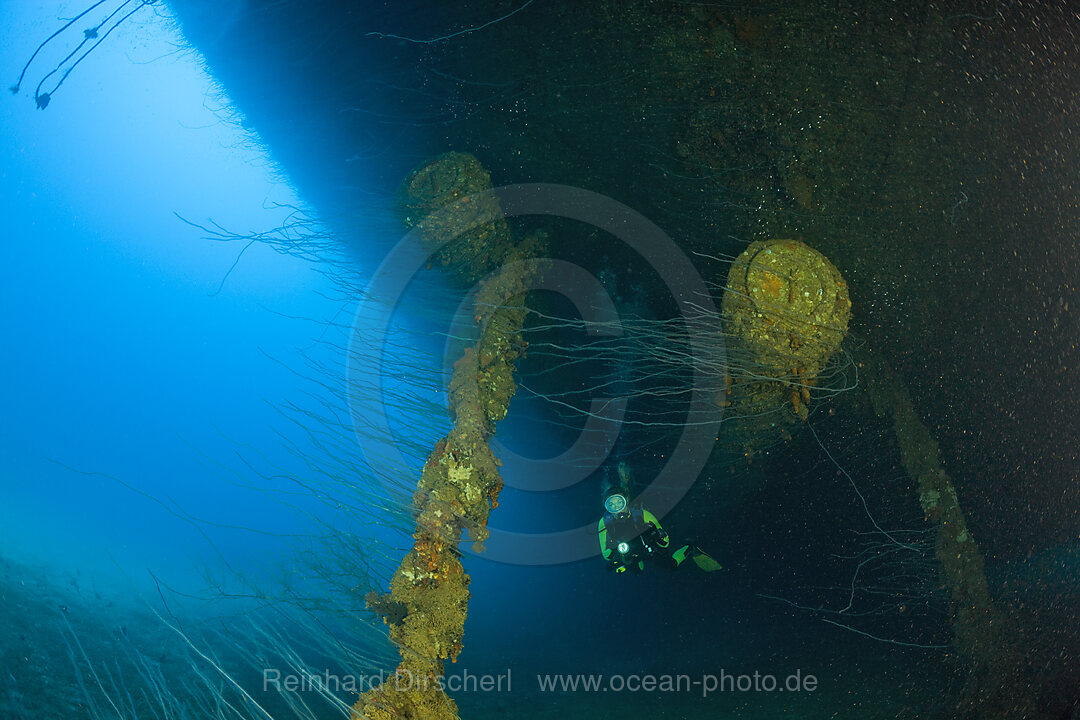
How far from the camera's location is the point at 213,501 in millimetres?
24188

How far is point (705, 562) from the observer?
239 cm

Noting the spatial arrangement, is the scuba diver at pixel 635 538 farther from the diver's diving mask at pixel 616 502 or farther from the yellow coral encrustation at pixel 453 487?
the yellow coral encrustation at pixel 453 487

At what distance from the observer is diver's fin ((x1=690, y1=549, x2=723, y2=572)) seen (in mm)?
2379

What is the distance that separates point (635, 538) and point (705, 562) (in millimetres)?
330

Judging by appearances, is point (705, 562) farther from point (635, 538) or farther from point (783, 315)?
point (783, 315)

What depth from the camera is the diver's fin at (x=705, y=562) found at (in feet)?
7.80

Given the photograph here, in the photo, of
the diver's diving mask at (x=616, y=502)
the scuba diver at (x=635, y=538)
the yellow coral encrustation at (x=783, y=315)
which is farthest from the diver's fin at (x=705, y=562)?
the yellow coral encrustation at (x=783, y=315)

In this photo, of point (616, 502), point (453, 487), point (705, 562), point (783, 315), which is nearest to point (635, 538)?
point (616, 502)

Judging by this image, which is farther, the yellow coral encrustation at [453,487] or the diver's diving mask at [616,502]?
the diver's diving mask at [616,502]

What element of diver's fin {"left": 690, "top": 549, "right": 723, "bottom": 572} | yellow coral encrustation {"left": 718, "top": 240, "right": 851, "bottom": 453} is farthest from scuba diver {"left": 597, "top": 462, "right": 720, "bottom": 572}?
yellow coral encrustation {"left": 718, "top": 240, "right": 851, "bottom": 453}

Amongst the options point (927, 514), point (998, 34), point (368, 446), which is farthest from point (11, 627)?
point (998, 34)

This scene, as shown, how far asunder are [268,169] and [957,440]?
3882mm

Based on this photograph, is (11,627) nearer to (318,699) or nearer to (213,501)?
(318,699)

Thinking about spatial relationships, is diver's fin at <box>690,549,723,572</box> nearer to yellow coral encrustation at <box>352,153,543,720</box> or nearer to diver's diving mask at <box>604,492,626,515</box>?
diver's diving mask at <box>604,492,626,515</box>
